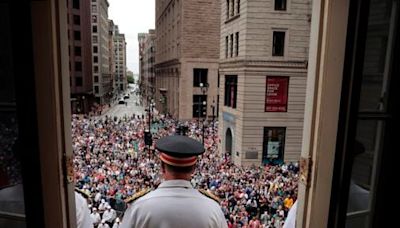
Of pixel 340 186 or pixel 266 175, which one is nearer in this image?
pixel 340 186

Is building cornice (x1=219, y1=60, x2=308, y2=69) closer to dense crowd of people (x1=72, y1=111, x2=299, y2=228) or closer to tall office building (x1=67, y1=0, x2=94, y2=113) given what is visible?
dense crowd of people (x1=72, y1=111, x2=299, y2=228)

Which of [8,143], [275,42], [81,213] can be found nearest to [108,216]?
[81,213]

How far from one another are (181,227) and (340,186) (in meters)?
1.23

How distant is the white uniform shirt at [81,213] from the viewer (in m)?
3.00

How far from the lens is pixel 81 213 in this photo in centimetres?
307

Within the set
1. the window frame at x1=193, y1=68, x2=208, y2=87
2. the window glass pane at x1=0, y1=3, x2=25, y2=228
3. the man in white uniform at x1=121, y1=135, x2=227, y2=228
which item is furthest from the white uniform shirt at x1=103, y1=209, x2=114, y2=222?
the window frame at x1=193, y1=68, x2=208, y2=87

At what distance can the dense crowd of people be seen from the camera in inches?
534

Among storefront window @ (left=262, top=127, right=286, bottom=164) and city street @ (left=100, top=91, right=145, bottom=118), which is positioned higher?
storefront window @ (left=262, top=127, right=286, bottom=164)

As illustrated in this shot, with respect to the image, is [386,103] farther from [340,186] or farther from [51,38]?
[51,38]

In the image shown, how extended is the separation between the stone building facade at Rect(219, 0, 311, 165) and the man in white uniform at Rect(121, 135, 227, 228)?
23.1 meters

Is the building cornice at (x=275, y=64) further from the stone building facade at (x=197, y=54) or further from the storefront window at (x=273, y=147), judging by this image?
the stone building facade at (x=197, y=54)

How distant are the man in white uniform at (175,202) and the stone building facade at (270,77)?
75.8ft

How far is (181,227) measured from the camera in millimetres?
2498

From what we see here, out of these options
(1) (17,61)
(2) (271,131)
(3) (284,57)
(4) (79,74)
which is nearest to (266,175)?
(2) (271,131)
